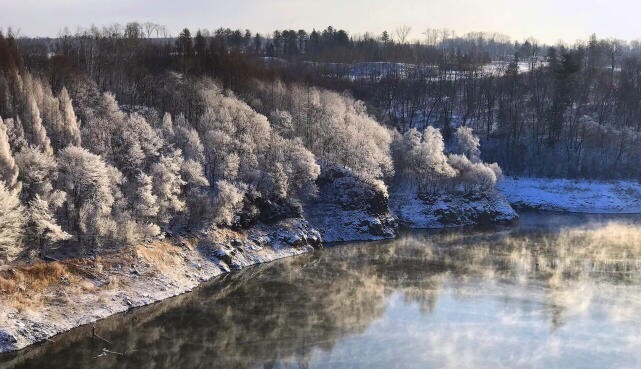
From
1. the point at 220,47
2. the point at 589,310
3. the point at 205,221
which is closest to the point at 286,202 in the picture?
the point at 205,221

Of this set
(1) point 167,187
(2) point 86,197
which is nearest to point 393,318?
(1) point 167,187

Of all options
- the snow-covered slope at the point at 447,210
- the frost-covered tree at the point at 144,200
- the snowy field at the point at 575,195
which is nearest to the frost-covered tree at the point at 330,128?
the snow-covered slope at the point at 447,210

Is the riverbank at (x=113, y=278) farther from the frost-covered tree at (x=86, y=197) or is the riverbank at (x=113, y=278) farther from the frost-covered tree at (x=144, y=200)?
the frost-covered tree at (x=144, y=200)

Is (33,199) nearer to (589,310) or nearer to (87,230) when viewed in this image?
(87,230)

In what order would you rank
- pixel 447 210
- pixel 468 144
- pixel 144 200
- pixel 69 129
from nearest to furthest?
pixel 144 200, pixel 69 129, pixel 447 210, pixel 468 144

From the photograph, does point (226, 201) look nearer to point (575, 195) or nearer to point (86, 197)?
point (86, 197)
